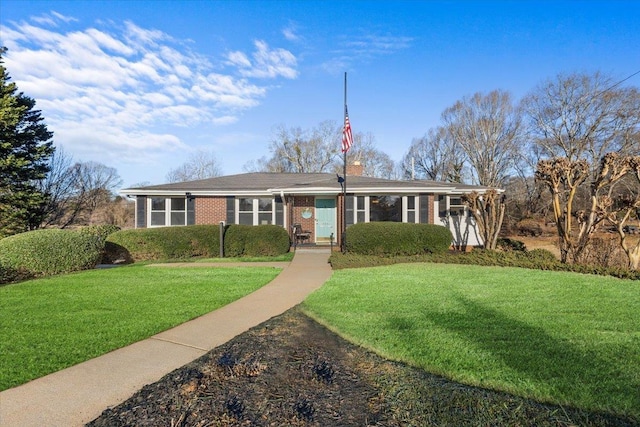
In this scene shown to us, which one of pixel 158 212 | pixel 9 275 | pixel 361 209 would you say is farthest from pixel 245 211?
pixel 9 275

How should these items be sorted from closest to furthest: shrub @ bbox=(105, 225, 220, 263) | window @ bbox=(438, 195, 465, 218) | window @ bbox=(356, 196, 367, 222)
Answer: shrub @ bbox=(105, 225, 220, 263) → window @ bbox=(356, 196, 367, 222) → window @ bbox=(438, 195, 465, 218)

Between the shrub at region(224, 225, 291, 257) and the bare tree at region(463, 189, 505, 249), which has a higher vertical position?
the bare tree at region(463, 189, 505, 249)

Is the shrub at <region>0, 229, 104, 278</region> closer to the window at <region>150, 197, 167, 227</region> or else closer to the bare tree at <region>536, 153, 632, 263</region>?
the window at <region>150, 197, 167, 227</region>

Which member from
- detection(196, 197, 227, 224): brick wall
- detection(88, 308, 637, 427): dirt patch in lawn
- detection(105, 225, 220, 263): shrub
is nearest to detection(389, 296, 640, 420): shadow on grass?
detection(88, 308, 637, 427): dirt patch in lawn

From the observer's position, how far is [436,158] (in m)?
38.9

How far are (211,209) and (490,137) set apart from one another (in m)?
24.5

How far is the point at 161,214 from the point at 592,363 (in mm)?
15972

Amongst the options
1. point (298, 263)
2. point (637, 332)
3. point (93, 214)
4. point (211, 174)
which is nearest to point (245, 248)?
point (298, 263)

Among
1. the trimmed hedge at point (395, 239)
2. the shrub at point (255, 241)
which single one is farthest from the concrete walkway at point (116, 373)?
the shrub at point (255, 241)

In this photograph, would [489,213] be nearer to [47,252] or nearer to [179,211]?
[179,211]

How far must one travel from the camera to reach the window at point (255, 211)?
16.3m

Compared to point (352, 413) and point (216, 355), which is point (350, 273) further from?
point (352, 413)

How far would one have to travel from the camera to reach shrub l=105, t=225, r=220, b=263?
12.6 m

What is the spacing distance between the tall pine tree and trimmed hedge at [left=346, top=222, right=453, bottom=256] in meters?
15.1
